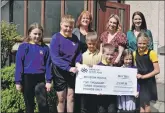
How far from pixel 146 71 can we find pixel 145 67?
0.06 meters

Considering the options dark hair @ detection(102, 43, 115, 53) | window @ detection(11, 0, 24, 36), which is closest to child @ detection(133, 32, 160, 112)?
dark hair @ detection(102, 43, 115, 53)

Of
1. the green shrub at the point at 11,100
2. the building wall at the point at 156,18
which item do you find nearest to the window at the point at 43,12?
the building wall at the point at 156,18

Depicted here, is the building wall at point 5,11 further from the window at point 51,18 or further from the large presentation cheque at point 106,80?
the large presentation cheque at point 106,80

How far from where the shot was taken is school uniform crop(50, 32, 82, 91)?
5207 millimetres

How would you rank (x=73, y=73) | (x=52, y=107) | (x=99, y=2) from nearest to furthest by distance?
(x=73, y=73), (x=52, y=107), (x=99, y=2)

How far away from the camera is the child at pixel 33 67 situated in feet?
17.3

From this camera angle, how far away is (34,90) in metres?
5.40

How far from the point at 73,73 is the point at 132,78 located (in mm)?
872

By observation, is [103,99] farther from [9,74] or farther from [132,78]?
[9,74]

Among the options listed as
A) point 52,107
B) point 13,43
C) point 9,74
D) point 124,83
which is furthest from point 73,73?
point 13,43

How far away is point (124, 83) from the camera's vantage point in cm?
539

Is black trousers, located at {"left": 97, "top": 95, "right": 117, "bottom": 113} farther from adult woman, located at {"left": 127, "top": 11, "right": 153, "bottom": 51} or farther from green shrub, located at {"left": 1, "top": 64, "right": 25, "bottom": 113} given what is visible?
green shrub, located at {"left": 1, "top": 64, "right": 25, "bottom": 113}

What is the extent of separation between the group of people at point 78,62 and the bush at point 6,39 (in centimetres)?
249

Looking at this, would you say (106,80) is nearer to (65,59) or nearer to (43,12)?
(65,59)
